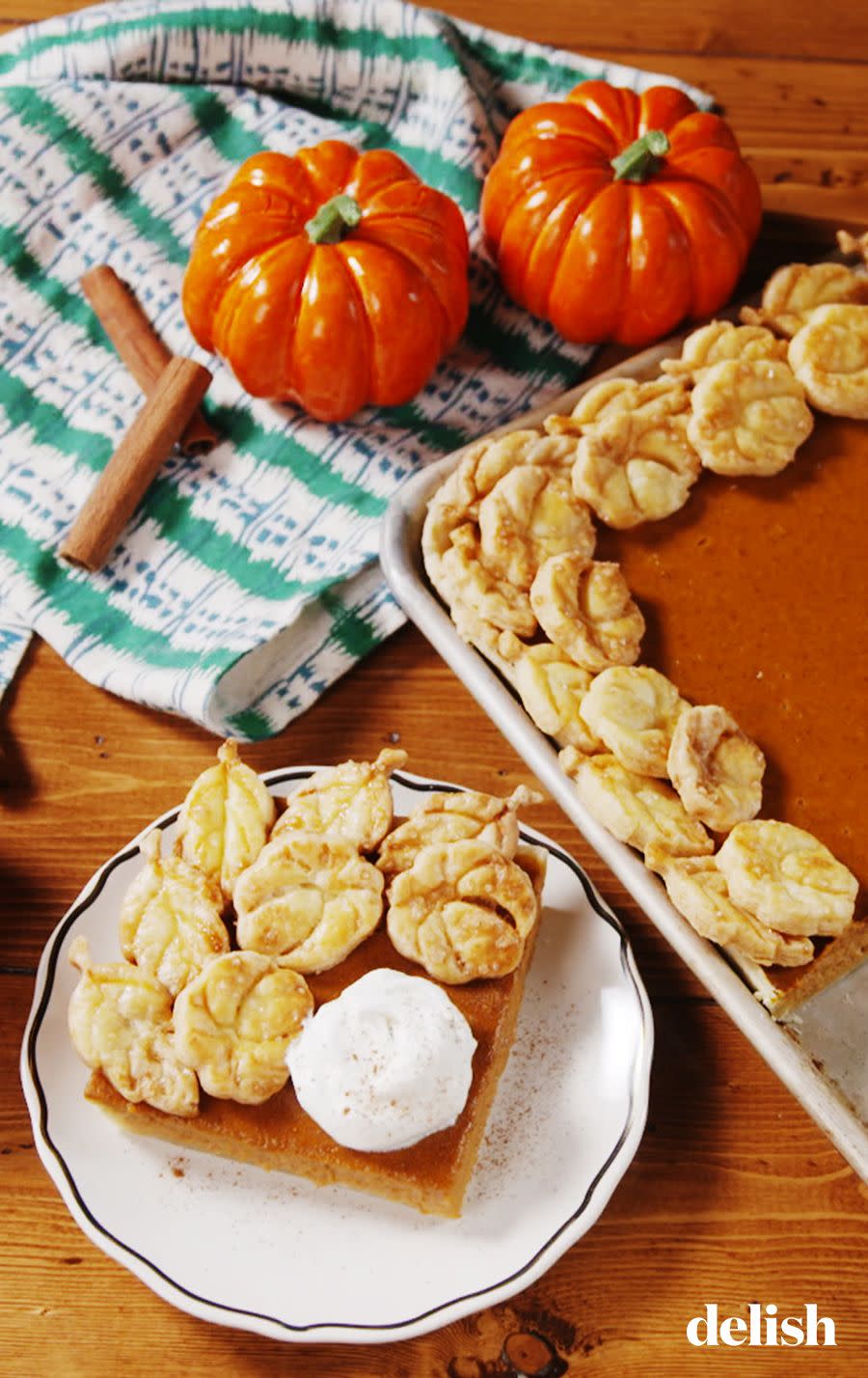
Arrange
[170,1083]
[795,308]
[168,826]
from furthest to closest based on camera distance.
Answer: [795,308], [168,826], [170,1083]

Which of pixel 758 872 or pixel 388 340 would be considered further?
pixel 388 340

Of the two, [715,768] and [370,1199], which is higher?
[715,768]

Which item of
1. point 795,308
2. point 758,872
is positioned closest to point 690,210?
point 795,308

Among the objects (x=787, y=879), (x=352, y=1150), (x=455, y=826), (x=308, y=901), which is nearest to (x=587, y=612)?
(x=455, y=826)

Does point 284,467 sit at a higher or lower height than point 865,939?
higher

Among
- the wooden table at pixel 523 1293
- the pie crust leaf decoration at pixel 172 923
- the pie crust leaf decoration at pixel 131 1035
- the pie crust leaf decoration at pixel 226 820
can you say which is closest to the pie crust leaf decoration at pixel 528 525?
the wooden table at pixel 523 1293

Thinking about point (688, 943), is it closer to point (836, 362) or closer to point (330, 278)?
point (836, 362)

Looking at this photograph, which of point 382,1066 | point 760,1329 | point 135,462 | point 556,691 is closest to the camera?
point 382,1066

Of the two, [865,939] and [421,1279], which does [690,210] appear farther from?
[421,1279]
